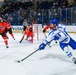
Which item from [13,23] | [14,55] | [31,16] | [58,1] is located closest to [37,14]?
[31,16]

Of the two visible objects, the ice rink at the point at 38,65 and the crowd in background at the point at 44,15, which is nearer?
the ice rink at the point at 38,65

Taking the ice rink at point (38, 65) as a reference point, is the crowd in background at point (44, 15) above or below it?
below

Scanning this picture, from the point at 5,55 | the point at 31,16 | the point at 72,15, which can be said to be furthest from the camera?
the point at 31,16

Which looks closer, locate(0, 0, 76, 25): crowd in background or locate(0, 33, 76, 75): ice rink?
locate(0, 33, 76, 75): ice rink

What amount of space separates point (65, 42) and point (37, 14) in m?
12.2

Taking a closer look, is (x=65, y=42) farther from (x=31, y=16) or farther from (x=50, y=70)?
Result: (x=31, y=16)

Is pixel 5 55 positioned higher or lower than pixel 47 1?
higher

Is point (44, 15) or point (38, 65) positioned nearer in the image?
point (38, 65)

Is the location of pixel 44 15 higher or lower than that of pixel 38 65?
lower

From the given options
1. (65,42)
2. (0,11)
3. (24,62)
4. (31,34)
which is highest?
(65,42)

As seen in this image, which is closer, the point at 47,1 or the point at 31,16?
the point at 31,16

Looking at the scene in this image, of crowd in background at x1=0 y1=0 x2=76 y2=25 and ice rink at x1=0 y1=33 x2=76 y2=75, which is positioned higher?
ice rink at x1=0 y1=33 x2=76 y2=75

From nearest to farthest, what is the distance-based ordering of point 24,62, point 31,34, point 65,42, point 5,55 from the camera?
point 65,42, point 24,62, point 5,55, point 31,34

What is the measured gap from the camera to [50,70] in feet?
20.5
